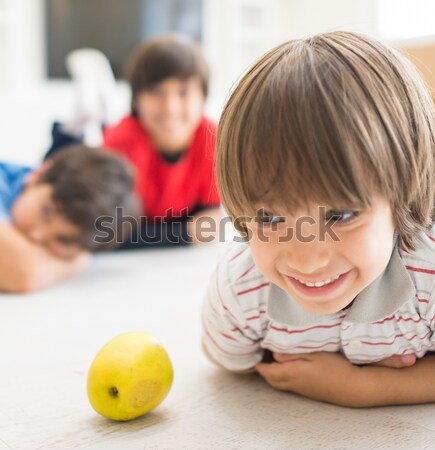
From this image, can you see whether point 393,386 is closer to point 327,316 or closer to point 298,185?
point 327,316

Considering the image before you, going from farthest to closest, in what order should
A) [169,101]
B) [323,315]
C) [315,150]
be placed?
[169,101]
[323,315]
[315,150]

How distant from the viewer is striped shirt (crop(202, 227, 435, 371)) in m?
0.69

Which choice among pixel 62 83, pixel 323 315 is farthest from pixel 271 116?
pixel 62 83

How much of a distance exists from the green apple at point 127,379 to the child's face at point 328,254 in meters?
0.18

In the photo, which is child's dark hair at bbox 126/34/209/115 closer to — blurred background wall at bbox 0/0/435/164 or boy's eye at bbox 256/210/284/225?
blurred background wall at bbox 0/0/435/164

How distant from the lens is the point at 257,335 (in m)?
0.78

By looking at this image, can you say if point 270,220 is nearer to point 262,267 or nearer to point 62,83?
point 262,267

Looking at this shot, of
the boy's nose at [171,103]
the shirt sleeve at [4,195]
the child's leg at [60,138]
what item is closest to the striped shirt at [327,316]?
the shirt sleeve at [4,195]

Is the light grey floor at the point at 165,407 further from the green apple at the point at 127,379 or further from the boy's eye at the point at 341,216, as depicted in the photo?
the boy's eye at the point at 341,216

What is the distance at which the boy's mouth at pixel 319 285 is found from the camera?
2.09 ft

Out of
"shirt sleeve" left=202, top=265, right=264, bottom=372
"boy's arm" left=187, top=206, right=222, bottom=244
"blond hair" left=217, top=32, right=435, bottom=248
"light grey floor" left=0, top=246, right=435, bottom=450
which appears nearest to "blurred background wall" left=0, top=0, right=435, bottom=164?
"boy's arm" left=187, top=206, right=222, bottom=244

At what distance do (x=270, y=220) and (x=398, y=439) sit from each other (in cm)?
27

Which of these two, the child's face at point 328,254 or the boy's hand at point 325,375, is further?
the boy's hand at point 325,375

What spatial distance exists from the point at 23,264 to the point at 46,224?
5.1 inches
